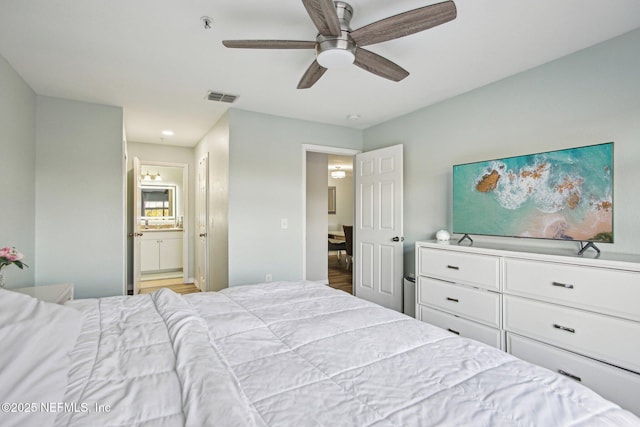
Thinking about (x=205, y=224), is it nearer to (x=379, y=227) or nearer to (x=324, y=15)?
(x=379, y=227)

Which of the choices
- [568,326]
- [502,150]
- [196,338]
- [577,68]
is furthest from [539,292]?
[196,338]

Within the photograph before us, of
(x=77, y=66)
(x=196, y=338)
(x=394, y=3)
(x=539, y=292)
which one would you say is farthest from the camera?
(x=77, y=66)

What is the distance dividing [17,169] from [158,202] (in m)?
4.70

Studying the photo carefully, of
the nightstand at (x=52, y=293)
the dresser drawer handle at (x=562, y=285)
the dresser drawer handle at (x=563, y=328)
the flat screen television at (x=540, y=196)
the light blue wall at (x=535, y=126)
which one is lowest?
the dresser drawer handle at (x=563, y=328)

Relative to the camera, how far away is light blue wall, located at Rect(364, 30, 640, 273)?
6.83 ft

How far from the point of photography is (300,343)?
1.32m

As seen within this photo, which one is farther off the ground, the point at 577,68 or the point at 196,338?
the point at 577,68

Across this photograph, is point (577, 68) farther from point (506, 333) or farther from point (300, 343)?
point (300, 343)

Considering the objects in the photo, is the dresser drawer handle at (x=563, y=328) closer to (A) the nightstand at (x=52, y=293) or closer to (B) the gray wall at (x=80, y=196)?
(A) the nightstand at (x=52, y=293)

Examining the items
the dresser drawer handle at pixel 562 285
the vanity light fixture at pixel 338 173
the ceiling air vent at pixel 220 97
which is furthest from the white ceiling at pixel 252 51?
the vanity light fixture at pixel 338 173

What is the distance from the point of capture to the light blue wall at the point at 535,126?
2082mm

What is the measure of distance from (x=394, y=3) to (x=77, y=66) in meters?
2.51

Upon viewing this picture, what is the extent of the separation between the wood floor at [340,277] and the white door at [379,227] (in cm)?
95

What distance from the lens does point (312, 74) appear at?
2.16 metres
